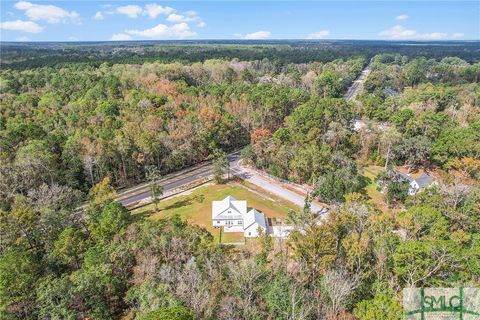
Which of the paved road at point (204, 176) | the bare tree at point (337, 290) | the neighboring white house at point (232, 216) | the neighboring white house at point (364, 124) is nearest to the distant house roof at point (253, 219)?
the neighboring white house at point (232, 216)

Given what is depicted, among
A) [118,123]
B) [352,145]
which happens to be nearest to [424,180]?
[352,145]

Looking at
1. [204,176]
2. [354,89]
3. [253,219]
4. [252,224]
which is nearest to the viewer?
[252,224]

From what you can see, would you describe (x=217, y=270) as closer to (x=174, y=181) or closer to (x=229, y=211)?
(x=229, y=211)

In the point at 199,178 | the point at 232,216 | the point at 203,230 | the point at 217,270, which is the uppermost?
the point at 203,230

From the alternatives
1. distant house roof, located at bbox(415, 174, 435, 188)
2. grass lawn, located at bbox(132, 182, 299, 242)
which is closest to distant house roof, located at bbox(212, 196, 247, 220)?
grass lawn, located at bbox(132, 182, 299, 242)

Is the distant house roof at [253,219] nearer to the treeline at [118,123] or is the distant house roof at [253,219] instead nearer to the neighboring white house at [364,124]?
the treeline at [118,123]

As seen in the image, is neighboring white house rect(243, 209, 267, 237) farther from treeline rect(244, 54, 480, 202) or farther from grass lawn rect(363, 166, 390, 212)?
grass lawn rect(363, 166, 390, 212)

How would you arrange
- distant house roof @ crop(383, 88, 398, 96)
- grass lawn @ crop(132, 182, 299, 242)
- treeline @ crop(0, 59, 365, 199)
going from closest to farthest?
1. grass lawn @ crop(132, 182, 299, 242)
2. treeline @ crop(0, 59, 365, 199)
3. distant house roof @ crop(383, 88, 398, 96)

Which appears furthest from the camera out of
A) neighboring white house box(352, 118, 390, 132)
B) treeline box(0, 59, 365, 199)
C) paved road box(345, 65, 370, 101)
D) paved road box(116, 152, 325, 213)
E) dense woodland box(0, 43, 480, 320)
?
paved road box(345, 65, 370, 101)
